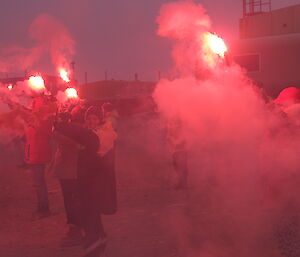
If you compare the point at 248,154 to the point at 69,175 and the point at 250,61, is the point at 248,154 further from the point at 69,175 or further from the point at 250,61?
the point at 250,61

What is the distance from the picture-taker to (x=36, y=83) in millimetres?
7070

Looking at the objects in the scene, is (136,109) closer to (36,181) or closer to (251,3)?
(251,3)

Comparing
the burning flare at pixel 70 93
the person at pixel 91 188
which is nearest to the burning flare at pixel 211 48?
the burning flare at pixel 70 93

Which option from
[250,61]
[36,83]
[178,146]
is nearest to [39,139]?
[36,83]

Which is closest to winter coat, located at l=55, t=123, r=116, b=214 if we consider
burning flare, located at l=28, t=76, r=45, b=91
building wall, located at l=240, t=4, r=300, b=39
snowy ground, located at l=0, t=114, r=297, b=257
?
snowy ground, located at l=0, t=114, r=297, b=257

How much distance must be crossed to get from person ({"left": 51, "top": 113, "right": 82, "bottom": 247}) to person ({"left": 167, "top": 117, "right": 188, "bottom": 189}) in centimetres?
282

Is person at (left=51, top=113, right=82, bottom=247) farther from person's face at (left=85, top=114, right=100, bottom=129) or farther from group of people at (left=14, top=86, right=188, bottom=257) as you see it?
person's face at (left=85, top=114, right=100, bottom=129)

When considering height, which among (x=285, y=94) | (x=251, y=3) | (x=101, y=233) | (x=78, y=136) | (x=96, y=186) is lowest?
(x=101, y=233)

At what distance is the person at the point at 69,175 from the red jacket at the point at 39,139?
933 millimetres

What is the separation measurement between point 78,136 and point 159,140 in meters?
Result: 13.6

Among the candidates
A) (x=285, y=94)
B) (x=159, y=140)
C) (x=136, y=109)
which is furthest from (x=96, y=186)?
(x=136, y=109)

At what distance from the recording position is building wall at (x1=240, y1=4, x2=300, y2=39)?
24484 mm

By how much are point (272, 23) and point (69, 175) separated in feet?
75.0

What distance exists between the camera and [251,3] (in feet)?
85.5
